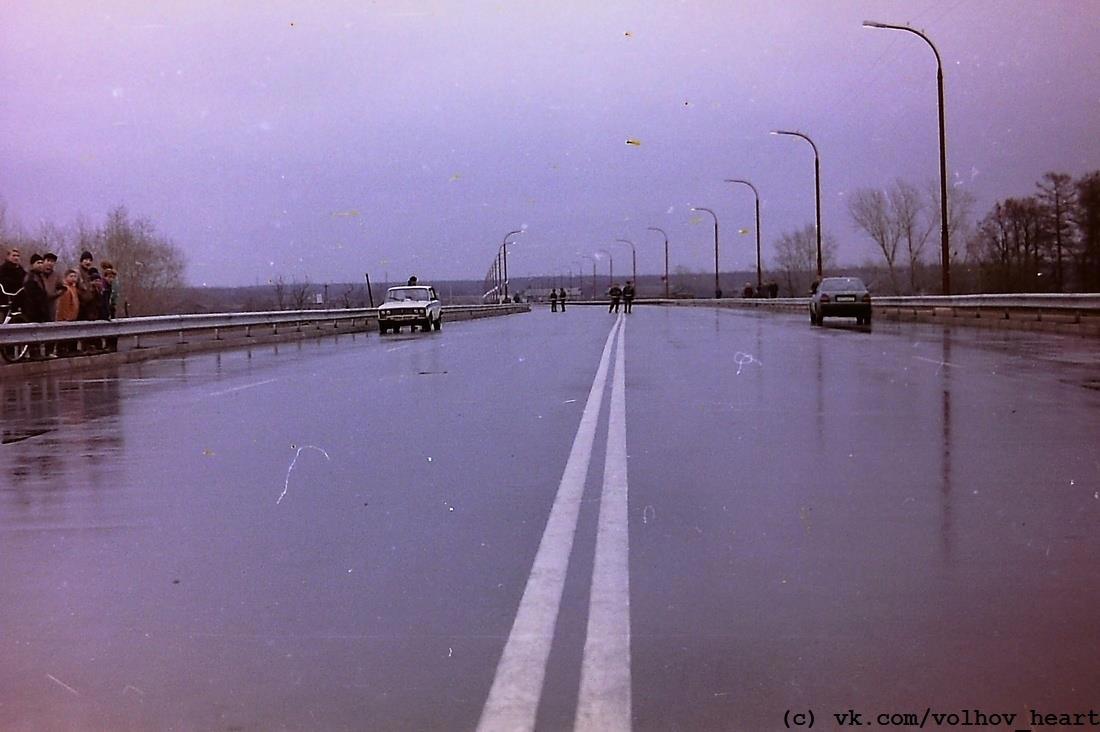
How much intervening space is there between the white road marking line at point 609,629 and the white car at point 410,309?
36.9 metres

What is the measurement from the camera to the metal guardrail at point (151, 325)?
21.7 metres

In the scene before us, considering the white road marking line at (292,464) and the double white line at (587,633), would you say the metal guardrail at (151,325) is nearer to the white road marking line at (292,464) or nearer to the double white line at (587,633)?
the white road marking line at (292,464)

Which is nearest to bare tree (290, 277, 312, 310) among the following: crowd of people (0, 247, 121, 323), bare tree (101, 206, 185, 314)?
bare tree (101, 206, 185, 314)

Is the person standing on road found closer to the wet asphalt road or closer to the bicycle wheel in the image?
the bicycle wheel

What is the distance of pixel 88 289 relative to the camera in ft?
82.6

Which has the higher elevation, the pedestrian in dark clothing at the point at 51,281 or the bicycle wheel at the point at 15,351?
the pedestrian in dark clothing at the point at 51,281

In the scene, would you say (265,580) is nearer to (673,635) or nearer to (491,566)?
(491,566)

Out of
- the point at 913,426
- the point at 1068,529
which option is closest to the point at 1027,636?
the point at 1068,529

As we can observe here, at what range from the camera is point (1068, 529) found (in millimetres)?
6934

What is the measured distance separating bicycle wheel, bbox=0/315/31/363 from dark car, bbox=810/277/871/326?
26612 millimetres

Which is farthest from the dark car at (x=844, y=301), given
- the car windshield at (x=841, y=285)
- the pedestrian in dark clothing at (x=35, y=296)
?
the pedestrian in dark clothing at (x=35, y=296)

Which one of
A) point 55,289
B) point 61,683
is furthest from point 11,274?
point 61,683

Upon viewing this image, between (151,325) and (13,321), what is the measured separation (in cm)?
528

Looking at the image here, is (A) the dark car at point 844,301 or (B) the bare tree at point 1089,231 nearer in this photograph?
(A) the dark car at point 844,301
